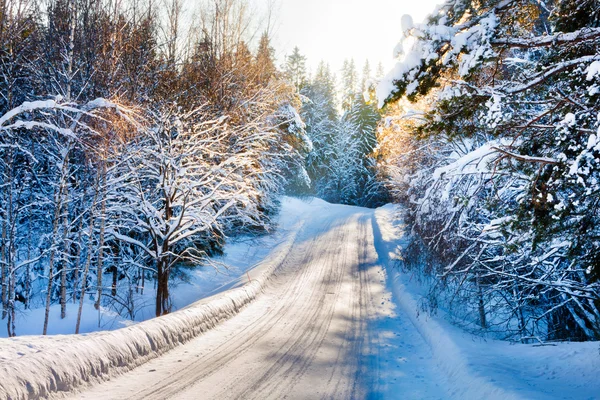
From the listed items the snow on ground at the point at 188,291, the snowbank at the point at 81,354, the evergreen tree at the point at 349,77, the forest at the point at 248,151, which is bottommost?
the snow on ground at the point at 188,291

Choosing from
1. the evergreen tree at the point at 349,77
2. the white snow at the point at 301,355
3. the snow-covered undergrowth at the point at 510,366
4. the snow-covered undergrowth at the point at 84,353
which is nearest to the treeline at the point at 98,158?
the white snow at the point at 301,355

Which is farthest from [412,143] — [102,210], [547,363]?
[102,210]

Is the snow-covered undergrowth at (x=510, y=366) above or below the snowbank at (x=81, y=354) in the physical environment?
below

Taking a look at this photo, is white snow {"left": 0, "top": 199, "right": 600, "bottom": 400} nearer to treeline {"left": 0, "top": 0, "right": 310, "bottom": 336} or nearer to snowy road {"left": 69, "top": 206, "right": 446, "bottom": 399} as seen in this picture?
snowy road {"left": 69, "top": 206, "right": 446, "bottom": 399}

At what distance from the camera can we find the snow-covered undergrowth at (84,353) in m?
4.19

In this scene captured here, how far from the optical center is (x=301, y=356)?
7.32m

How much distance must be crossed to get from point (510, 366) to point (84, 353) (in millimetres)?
6821

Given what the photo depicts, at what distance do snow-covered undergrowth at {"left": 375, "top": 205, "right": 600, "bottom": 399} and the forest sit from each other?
959mm

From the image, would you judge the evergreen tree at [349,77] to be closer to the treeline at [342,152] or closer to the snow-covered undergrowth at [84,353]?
the treeline at [342,152]

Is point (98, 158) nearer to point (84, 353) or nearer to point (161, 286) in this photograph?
point (161, 286)

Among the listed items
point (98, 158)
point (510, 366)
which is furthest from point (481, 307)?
point (98, 158)

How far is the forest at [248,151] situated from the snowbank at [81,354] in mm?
3459

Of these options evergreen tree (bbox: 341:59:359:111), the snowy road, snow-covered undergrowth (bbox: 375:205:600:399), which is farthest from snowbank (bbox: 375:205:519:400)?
evergreen tree (bbox: 341:59:359:111)

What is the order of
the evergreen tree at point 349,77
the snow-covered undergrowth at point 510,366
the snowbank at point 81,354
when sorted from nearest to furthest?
the snowbank at point 81,354 < the snow-covered undergrowth at point 510,366 < the evergreen tree at point 349,77
